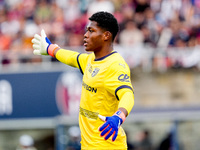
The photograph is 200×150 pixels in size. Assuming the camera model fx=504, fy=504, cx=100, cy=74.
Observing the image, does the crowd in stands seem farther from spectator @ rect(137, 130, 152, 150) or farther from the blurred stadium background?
spectator @ rect(137, 130, 152, 150)

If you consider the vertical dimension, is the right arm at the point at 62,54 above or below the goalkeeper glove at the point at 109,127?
above

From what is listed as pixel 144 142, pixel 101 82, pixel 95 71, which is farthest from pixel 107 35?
pixel 144 142

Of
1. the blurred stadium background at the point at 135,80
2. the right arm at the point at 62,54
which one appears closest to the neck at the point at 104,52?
the right arm at the point at 62,54

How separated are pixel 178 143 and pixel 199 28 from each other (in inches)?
118

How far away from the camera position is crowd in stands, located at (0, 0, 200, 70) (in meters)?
13.0

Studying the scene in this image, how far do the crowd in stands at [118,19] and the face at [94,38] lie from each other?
696 centimetres

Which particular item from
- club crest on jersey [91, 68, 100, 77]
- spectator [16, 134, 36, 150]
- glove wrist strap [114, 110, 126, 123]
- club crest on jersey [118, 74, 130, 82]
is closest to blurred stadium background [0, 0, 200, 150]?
spectator [16, 134, 36, 150]

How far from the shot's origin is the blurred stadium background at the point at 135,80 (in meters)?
12.7

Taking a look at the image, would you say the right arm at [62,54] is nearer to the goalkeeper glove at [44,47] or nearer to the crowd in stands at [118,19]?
the goalkeeper glove at [44,47]

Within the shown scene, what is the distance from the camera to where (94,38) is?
5.61 metres

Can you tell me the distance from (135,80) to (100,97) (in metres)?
7.97

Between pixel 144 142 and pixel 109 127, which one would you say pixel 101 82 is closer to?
pixel 109 127

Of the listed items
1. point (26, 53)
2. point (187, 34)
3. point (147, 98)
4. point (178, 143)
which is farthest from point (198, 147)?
point (26, 53)

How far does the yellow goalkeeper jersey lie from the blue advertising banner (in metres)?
7.66
